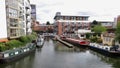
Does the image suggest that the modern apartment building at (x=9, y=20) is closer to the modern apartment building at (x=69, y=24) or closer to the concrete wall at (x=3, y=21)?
the concrete wall at (x=3, y=21)

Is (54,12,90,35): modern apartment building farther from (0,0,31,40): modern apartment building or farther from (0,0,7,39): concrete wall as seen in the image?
(0,0,7,39): concrete wall

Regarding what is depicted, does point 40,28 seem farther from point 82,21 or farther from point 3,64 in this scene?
point 3,64

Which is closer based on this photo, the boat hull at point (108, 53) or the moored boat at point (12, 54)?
the moored boat at point (12, 54)

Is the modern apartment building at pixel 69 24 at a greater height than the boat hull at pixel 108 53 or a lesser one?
greater

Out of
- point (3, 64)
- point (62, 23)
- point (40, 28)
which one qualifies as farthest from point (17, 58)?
point (40, 28)

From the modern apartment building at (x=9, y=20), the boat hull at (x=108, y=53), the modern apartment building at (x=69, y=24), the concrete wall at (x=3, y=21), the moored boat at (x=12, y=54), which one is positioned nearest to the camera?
the moored boat at (x=12, y=54)

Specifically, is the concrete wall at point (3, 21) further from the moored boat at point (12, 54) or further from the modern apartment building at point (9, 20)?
the moored boat at point (12, 54)

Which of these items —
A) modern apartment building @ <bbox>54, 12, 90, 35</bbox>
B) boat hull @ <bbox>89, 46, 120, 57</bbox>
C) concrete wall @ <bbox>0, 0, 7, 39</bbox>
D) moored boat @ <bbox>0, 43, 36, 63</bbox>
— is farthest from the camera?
modern apartment building @ <bbox>54, 12, 90, 35</bbox>

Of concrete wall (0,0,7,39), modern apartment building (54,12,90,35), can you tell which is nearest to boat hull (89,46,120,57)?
concrete wall (0,0,7,39)

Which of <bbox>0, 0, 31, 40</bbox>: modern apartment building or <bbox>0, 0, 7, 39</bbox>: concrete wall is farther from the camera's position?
<bbox>0, 0, 31, 40</bbox>: modern apartment building

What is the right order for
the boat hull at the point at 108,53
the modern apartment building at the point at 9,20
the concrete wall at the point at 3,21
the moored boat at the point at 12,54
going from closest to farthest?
the moored boat at the point at 12,54 < the boat hull at the point at 108,53 < the concrete wall at the point at 3,21 < the modern apartment building at the point at 9,20

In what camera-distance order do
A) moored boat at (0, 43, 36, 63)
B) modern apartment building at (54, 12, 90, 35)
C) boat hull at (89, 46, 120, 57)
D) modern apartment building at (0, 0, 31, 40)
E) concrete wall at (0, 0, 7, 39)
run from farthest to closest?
modern apartment building at (54, 12, 90, 35) < modern apartment building at (0, 0, 31, 40) < concrete wall at (0, 0, 7, 39) < boat hull at (89, 46, 120, 57) < moored boat at (0, 43, 36, 63)

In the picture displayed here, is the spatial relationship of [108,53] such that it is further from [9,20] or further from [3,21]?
[3,21]

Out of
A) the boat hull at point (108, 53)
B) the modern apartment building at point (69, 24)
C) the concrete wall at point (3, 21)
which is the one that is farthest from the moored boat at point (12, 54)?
the modern apartment building at point (69, 24)
